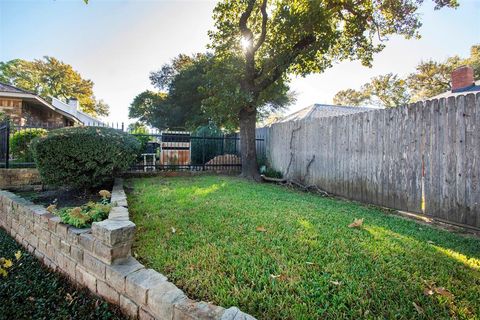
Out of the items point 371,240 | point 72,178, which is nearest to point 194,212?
point 371,240

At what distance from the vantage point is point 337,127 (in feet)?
18.0

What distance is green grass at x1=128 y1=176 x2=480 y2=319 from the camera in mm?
1518

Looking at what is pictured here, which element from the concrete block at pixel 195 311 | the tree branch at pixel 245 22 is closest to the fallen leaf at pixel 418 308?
the concrete block at pixel 195 311

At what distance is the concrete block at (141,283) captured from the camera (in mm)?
1601


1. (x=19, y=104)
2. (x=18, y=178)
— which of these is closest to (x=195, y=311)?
(x=18, y=178)

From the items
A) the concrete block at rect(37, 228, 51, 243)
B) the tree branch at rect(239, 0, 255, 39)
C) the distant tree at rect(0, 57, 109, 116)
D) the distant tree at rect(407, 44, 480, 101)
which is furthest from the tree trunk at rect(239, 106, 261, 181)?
the distant tree at rect(0, 57, 109, 116)

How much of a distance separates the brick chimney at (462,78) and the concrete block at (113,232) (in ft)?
50.1

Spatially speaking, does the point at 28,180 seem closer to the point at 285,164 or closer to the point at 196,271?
the point at 196,271

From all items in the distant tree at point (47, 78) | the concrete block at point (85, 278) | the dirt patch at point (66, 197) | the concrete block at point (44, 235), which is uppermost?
the distant tree at point (47, 78)

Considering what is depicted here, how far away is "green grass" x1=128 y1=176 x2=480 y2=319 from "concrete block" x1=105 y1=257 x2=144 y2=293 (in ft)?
0.56

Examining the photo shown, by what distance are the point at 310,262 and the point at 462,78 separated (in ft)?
47.0

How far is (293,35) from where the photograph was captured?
22.9 ft

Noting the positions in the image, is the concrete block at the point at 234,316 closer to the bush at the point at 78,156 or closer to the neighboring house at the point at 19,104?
the bush at the point at 78,156

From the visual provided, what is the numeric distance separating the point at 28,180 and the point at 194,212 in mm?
4863
